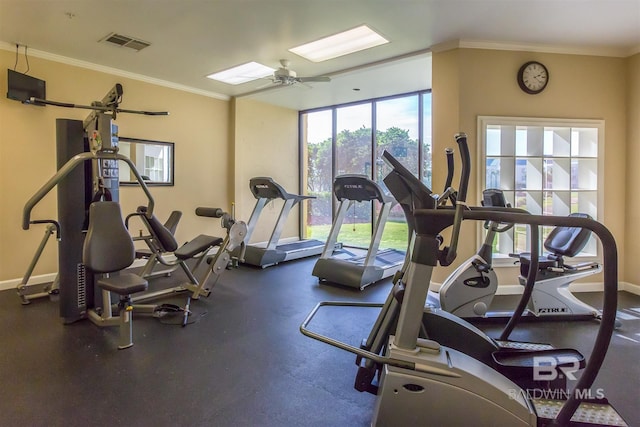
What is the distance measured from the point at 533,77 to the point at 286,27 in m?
2.82

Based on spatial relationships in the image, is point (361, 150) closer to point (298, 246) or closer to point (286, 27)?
point (298, 246)

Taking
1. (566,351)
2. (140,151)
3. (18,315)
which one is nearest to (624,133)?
(566,351)

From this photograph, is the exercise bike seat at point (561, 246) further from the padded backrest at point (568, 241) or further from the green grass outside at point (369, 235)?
the green grass outside at point (369, 235)

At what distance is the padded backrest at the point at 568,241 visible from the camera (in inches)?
120

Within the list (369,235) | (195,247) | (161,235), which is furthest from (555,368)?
(369,235)

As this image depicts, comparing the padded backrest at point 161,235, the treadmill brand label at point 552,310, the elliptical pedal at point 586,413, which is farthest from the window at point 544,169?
the padded backrest at point 161,235

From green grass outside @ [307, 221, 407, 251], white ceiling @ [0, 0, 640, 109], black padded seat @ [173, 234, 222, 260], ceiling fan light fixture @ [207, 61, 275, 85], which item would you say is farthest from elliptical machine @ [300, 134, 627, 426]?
green grass outside @ [307, 221, 407, 251]

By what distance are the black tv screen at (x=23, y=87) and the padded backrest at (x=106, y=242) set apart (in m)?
2.28

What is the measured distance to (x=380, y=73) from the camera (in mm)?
5023

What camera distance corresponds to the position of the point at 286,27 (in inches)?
141

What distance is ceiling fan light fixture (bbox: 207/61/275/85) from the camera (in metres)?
4.85

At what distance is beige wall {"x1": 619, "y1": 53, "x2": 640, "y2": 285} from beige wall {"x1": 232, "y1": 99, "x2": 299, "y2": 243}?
5.45m

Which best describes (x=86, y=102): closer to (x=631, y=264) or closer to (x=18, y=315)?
(x=18, y=315)

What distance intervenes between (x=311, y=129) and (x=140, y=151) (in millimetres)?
3633
